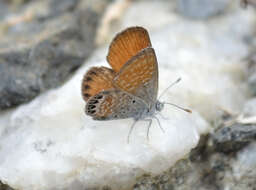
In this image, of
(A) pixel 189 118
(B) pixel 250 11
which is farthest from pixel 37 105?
(B) pixel 250 11

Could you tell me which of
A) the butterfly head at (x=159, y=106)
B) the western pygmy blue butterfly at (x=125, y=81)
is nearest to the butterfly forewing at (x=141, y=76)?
the western pygmy blue butterfly at (x=125, y=81)

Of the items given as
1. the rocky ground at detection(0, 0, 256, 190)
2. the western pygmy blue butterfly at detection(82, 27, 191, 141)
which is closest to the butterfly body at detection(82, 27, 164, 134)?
the western pygmy blue butterfly at detection(82, 27, 191, 141)

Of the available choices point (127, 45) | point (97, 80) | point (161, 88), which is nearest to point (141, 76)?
point (127, 45)

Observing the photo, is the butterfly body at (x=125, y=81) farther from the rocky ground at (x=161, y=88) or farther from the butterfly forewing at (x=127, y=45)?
the rocky ground at (x=161, y=88)

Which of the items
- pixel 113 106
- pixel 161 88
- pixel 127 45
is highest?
pixel 127 45

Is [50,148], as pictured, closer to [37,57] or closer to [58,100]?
[58,100]

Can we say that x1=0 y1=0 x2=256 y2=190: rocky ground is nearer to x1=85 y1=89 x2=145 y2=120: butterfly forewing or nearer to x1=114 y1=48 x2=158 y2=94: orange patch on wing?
x1=85 y1=89 x2=145 y2=120: butterfly forewing

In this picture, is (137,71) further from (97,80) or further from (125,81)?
(97,80)
